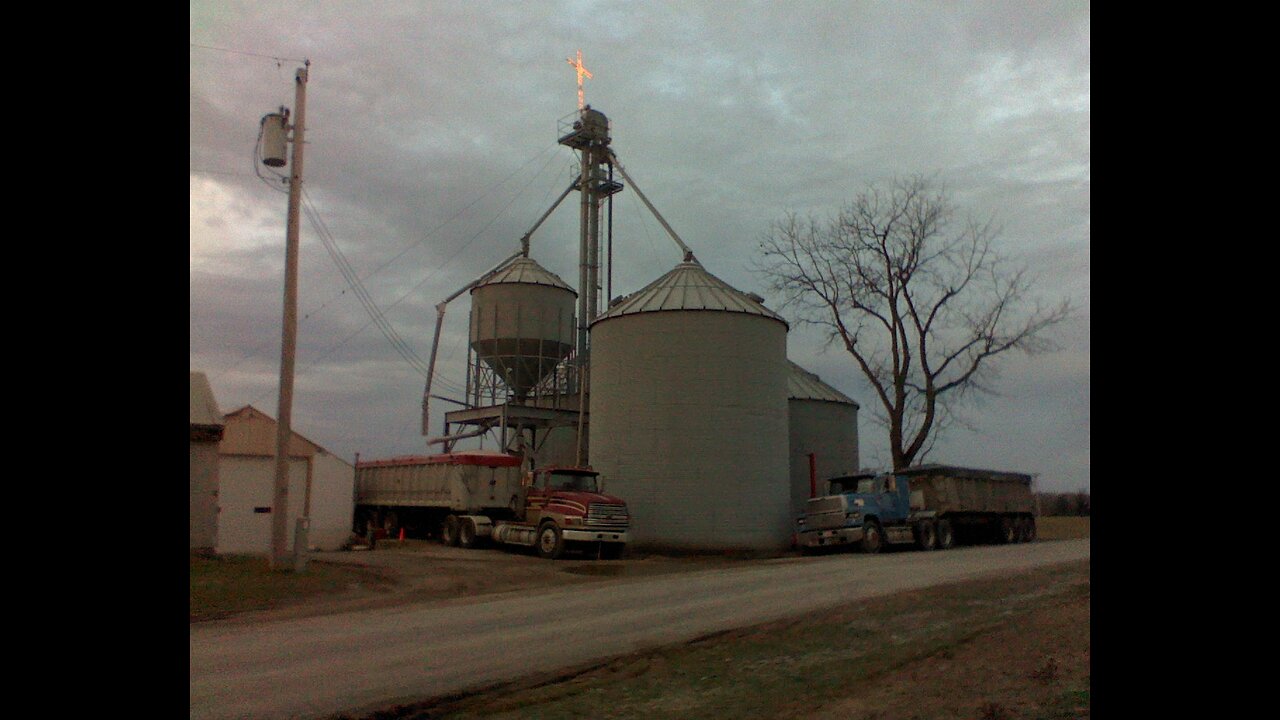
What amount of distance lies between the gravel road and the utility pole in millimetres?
5833

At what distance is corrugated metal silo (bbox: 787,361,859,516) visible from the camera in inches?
1577

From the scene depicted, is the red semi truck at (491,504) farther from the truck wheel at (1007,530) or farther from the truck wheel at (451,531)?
the truck wheel at (1007,530)

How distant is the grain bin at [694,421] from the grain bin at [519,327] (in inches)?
253

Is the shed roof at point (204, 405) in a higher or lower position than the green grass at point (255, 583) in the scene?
higher

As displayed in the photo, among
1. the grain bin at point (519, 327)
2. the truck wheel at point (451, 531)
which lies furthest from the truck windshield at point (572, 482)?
the grain bin at point (519, 327)

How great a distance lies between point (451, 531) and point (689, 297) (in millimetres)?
12230

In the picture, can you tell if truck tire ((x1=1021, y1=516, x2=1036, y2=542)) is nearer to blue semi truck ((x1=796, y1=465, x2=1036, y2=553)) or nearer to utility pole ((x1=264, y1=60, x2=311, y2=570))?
blue semi truck ((x1=796, y1=465, x2=1036, y2=553))

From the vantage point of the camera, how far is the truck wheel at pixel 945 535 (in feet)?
108

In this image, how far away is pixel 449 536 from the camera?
31375 millimetres

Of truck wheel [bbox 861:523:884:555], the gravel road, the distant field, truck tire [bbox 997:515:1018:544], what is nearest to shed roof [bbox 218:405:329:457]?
the gravel road
